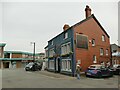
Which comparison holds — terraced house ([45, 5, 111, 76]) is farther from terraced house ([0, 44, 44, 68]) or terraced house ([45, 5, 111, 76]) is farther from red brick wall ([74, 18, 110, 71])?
terraced house ([0, 44, 44, 68])

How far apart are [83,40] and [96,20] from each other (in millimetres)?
5162

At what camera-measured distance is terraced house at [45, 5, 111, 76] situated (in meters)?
26.0

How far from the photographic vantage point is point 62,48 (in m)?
29.9

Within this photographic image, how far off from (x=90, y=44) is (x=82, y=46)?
6.78ft

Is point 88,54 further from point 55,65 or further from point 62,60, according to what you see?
point 55,65

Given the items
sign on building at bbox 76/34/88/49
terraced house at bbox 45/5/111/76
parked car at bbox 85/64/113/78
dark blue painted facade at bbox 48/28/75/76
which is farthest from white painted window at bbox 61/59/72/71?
parked car at bbox 85/64/113/78

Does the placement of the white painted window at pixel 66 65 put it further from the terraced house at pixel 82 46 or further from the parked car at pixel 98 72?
the parked car at pixel 98 72

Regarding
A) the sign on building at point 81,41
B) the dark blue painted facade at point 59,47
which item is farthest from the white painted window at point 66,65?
the sign on building at point 81,41

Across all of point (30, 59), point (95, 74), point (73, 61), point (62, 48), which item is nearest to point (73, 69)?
point (73, 61)

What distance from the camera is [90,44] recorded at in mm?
28375

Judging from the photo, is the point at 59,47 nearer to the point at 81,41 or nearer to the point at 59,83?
the point at 81,41

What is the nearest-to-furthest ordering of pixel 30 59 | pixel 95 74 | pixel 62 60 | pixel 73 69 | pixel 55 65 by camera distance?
pixel 95 74, pixel 73 69, pixel 62 60, pixel 55 65, pixel 30 59

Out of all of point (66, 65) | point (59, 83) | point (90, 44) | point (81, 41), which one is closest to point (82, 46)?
point (81, 41)

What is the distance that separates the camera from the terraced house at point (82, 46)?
85.4ft
